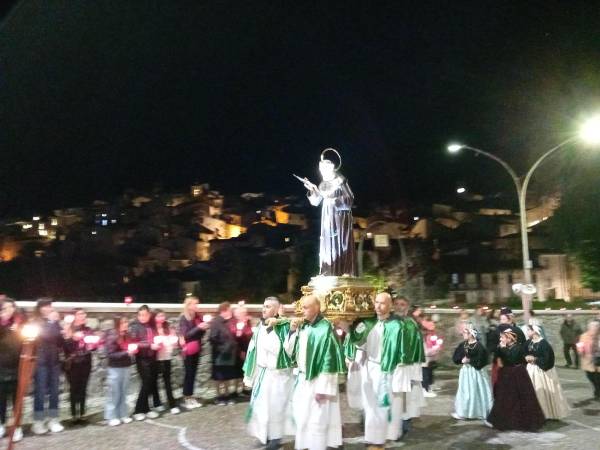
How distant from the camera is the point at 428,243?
55.5 meters

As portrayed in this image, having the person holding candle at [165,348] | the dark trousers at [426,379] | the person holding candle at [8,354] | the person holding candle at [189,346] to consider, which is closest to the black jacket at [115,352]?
the person holding candle at [165,348]

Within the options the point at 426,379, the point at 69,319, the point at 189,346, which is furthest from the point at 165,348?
the point at 426,379

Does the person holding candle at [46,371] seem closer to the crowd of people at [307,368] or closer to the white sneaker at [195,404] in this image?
the crowd of people at [307,368]

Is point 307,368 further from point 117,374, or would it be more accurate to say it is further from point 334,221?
point 334,221

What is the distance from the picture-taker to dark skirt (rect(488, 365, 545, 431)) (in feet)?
28.1

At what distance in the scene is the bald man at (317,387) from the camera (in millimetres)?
6918

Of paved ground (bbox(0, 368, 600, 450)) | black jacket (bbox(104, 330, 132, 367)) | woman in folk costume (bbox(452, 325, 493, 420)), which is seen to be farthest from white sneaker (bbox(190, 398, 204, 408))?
woman in folk costume (bbox(452, 325, 493, 420))

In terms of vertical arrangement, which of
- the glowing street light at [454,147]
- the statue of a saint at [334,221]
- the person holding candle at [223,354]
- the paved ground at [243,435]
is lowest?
the paved ground at [243,435]

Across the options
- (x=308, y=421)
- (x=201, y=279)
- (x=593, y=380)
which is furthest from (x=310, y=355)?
(x=201, y=279)

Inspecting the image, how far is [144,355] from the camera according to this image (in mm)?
9742

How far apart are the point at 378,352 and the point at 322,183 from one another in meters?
4.00

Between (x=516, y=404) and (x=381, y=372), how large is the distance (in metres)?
2.35

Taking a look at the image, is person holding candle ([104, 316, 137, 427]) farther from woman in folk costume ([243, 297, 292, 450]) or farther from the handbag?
woman in folk costume ([243, 297, 292, 450])

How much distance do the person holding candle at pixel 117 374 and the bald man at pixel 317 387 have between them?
3.47m
